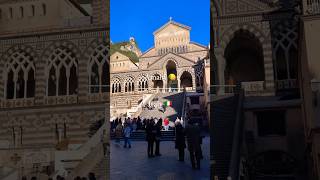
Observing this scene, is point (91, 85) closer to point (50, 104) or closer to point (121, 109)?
point (50, 104)

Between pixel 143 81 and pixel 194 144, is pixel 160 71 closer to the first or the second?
pixel 143 81

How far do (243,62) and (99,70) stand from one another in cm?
439

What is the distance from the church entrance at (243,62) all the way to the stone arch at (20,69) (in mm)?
5495

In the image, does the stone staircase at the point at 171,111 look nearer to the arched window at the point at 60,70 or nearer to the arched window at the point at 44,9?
the arched window at the point at 60,70

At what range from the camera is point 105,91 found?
1106 cm

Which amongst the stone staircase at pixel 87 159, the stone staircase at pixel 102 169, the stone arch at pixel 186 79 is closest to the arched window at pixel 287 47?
the stone staircase at pixel 87 159

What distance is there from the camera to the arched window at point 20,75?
37.8 ft

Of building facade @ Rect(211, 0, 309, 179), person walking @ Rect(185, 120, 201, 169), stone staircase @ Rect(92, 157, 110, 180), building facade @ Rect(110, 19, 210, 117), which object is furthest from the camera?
building facade @ Rect(110, 19, 210, 117)

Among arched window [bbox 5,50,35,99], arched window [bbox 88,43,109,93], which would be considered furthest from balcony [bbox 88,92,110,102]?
arched window [bbox 5,50,35,99]

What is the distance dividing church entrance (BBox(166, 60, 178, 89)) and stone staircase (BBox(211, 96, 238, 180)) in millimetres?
17020

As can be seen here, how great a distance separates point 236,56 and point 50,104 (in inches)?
221

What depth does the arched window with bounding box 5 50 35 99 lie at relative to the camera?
11531mm

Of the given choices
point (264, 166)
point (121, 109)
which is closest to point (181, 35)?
point (121, 109)

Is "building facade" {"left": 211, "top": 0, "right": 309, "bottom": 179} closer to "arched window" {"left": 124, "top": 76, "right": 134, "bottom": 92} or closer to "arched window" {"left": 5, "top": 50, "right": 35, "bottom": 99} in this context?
"arched window" {"left": 5, "top": 50, "right": 35, "bottom": 99}
